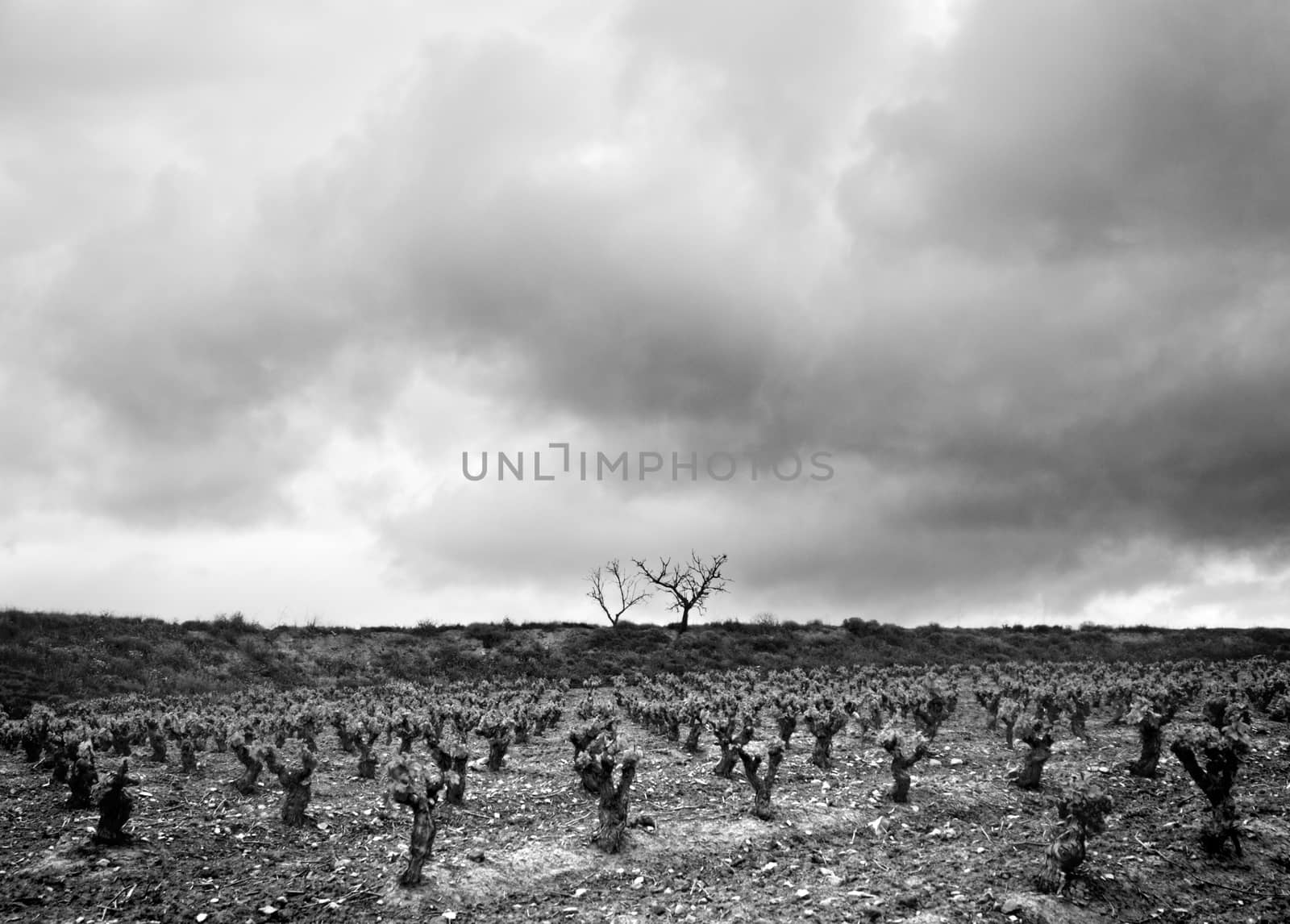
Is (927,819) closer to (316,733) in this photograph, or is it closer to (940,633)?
(316,733)

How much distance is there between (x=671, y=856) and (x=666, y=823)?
152 cm

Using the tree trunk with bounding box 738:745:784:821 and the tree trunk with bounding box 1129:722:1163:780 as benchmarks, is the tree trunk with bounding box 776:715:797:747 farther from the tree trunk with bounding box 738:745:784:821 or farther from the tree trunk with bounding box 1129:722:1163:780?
the tree trunk with bounding box 1129:722:1163:780

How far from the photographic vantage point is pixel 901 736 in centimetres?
1432

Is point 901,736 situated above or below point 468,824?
above

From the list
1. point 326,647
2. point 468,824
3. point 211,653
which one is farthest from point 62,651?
point 468,824

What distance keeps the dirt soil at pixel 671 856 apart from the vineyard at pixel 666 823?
2.0 inches

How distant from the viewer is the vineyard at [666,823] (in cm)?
996

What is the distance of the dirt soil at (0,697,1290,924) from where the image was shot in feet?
32.2

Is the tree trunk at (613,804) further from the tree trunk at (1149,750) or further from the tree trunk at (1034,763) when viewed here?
the tree trunk at (1149,750)

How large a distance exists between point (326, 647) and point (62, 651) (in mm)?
14848

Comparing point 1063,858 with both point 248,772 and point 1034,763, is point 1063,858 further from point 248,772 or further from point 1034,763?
point 248,772

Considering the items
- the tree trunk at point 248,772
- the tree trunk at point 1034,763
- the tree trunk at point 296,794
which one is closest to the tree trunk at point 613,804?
the tree trunk at point 296,794

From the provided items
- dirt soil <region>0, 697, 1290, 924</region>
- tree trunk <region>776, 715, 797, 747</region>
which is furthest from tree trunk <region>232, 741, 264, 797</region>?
tree trunk <region>776, 715, 797, 747</region>

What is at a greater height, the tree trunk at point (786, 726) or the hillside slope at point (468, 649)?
the tree trunk at point (786, 726)
